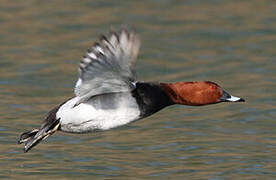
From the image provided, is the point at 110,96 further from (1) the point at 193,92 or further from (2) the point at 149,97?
(1) the point at 193,92

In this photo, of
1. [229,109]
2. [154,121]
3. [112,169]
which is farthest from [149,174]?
[229,109]

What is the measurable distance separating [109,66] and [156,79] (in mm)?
4746

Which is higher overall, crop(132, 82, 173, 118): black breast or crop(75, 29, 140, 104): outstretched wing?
crop(75, 29, 140, 104): outstretched wing

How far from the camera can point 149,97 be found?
725 cm

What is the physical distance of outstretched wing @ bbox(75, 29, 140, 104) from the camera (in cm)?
640

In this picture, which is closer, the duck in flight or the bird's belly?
the duck in flight

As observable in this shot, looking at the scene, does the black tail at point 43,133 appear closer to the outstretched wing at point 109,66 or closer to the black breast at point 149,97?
the outstretched wing at point 109,66

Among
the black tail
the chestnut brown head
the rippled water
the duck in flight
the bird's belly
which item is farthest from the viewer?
the rippled water

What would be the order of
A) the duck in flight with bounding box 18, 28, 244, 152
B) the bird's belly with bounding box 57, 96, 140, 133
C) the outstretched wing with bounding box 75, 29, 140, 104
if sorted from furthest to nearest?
1. the bird's belly with bounding box 57, 96, 140, 133
2. the duck in flight with bounding box 18, 28, 244, 152
3. the outstretched wing with bounding box 75, 29, 140, 104

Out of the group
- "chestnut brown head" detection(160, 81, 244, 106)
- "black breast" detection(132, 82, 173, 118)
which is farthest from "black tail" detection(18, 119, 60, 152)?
"chestnut brown head" detection(160, 81, 244, 106)

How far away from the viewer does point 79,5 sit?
14570 millimetres

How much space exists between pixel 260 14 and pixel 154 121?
503 centimetres

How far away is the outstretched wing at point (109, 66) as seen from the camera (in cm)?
640

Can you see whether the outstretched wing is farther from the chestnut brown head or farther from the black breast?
the chestnut brown head
